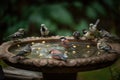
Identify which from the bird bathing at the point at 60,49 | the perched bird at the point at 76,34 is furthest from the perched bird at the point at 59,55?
the perched bird at the point at 76,34

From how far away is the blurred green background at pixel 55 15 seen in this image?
13.9 feet

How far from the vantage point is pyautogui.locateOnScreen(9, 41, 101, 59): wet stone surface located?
3.57 metres

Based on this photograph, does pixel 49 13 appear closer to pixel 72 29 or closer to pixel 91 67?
pixel 72 29

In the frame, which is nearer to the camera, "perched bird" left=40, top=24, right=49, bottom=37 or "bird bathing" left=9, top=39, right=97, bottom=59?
"bird bathing" left=9, top=39, right=97, bottom=59

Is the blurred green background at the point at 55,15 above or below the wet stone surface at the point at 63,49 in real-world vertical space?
above

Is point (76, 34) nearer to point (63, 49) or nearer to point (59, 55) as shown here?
point (63, 49)

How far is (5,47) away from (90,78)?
5.84 feet

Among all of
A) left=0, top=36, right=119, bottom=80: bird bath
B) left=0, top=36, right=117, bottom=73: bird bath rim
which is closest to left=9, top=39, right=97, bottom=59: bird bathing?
left=0, top=36, right=119, bottom=80: bird bath

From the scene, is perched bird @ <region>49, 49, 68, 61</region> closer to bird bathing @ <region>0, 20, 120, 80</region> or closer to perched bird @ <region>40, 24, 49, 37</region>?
bird bathing @ <region>0, 20, 120, 80</region>

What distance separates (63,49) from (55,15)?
0.56 metres

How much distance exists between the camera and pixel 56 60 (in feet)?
10.5

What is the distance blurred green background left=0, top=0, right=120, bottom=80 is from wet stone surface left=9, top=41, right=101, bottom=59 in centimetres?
31

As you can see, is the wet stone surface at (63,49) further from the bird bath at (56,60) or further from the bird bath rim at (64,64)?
the bird bath rim at (64,64)

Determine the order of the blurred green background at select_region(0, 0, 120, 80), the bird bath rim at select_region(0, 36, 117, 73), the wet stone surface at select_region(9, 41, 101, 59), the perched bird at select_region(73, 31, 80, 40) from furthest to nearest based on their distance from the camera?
the blurred green background at select_region(0, 0, 120, 80) → the perched bird at select_region(73, 31, 80, 40) → the wet stone surface at select_region(9, 41, 101, 59) → the bird bath rim at select_region(0, 36, 117, 73)
